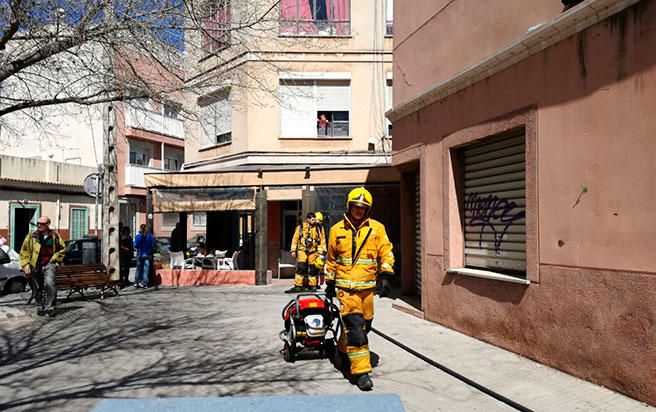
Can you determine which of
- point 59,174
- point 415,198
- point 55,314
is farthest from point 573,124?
point 59,174

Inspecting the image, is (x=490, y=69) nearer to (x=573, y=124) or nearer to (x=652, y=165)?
(x=573, y=124)

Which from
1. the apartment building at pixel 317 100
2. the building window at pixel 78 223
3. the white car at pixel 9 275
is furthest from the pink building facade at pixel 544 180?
the building window at pixel 78 223

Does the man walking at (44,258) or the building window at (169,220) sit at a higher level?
the building window at (169,220)

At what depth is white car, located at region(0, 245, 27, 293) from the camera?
43.2ft

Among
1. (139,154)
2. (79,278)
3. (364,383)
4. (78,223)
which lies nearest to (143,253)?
(79,278)

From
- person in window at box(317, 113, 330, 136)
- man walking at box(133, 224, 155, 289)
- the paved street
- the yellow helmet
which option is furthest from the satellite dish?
the yellow helmet

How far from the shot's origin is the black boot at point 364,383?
Result: 5262mm

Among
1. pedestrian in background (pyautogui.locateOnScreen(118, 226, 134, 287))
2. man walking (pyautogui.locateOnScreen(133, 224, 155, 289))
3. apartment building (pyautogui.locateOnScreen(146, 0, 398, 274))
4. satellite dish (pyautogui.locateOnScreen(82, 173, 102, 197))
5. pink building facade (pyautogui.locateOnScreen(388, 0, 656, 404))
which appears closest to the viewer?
pink building facade (pyautogui.locateOnScreen(388, 0, 656, 404))

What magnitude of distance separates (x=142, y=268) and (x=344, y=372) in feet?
31.3

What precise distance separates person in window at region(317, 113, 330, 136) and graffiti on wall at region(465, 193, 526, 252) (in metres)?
9.11

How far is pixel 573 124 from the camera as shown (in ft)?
17.9

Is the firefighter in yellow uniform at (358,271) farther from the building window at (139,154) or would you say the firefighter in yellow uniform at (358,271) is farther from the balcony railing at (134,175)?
the building window at (139,154)

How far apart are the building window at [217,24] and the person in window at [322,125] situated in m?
6.57

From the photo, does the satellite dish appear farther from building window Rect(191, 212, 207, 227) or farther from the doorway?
building window Rect(191, 212, 207, 227)
